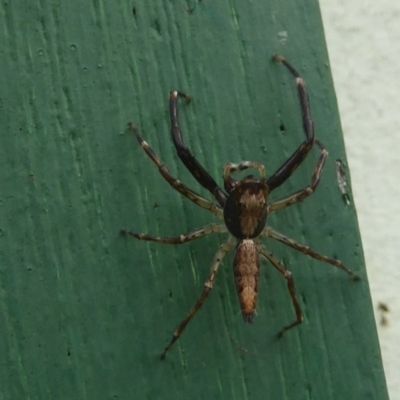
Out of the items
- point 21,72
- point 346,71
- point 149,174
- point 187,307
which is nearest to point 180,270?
point 187,307

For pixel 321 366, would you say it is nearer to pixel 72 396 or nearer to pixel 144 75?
pixel 72 396

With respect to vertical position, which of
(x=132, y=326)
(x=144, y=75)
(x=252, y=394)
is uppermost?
(x=144, y=75)

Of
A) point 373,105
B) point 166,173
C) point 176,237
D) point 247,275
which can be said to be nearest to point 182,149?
point 166,173

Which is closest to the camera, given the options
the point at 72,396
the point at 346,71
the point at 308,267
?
the point at 72,396

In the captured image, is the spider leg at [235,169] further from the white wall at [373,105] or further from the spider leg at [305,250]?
the white wall at [373,105]

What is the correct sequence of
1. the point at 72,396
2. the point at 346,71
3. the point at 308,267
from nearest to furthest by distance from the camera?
1. the point at 72,396
2. the point at 308,267
3. the point at 346,71

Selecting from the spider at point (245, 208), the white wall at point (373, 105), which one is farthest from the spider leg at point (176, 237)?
the white wall at point (373, 105)

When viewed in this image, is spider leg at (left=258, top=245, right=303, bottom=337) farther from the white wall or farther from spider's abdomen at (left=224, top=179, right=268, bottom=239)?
the white wall
